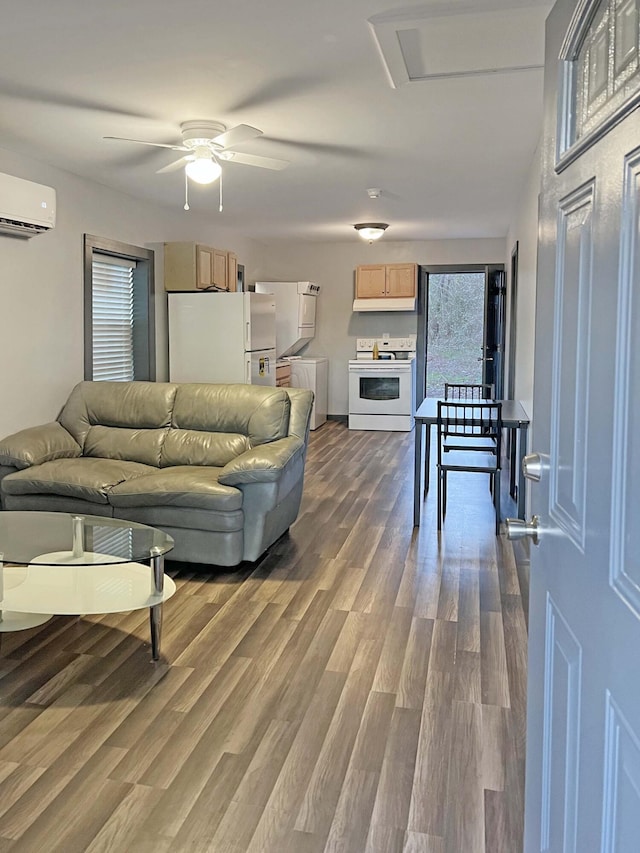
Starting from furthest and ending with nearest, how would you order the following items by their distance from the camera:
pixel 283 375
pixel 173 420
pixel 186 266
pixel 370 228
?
1. pixel 283 375
2. pixel 370 228
3. pixel 186 266
4. pixel 173 420

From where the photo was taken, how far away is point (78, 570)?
335 centimetres

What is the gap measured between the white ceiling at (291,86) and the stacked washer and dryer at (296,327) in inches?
137

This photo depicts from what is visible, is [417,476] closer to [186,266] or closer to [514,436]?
[514,436]

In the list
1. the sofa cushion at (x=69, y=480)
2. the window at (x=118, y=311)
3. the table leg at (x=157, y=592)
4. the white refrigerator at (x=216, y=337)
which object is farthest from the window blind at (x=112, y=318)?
the table leg at (x=157, y=592)

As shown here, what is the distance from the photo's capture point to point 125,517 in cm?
405

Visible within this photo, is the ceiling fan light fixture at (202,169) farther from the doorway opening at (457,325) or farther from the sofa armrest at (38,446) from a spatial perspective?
the doorway opening at (457,325)

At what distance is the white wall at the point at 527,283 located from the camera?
4.70 meters

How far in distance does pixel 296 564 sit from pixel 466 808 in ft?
→ 7.22

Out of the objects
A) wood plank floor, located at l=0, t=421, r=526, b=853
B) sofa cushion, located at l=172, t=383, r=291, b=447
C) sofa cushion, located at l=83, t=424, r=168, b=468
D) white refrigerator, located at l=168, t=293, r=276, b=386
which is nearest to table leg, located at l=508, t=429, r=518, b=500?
wood plank floor, located at l=0, t=421, r=526, b=853

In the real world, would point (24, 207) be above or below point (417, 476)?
above

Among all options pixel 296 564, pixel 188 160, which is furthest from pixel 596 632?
pixel 188 160

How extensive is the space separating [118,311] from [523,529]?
5.38 m

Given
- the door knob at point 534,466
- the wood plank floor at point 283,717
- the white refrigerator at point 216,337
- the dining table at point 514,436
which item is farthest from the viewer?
the white refrigerator at point 216,337

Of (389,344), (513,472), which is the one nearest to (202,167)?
(513,472)
